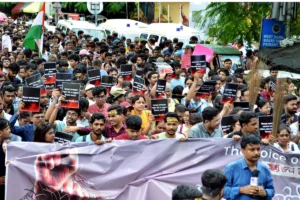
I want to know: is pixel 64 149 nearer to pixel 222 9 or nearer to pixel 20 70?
pixel 20 70

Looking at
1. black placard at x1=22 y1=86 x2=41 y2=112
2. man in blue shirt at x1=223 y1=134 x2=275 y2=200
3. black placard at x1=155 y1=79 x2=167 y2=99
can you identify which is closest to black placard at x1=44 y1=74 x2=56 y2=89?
black placard at x1=155 y1=79 x2=167 y2=99

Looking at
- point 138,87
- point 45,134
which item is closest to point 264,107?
point 138,87

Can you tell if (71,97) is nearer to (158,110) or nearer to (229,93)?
(158,110)

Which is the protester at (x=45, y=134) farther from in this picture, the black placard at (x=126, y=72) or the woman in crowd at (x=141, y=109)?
the black placard at (x=126, y=72)

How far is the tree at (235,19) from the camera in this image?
20.6 metres

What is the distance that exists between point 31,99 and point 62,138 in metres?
1.25

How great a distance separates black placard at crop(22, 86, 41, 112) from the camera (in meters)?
10.0

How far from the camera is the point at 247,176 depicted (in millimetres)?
7500

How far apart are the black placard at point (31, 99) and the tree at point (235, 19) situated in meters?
11.1

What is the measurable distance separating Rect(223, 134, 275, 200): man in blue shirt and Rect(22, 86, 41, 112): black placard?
10.8ft

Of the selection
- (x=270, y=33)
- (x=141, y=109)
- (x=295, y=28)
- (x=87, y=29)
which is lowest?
(x=141, y=109)

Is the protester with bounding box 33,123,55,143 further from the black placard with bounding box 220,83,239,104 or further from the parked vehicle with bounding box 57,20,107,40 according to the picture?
the parked vehicle with bounding box 57,20,107,40

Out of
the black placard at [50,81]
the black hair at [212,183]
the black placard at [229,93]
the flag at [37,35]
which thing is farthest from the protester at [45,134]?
the flag at [37,35]

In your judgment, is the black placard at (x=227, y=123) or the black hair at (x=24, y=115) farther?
the black placard at (x=227, y=123)
